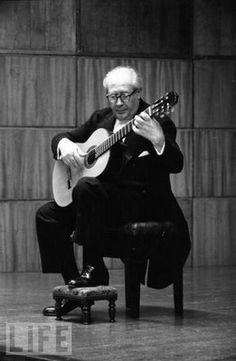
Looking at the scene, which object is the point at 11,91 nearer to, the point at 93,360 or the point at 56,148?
the point at 56,148

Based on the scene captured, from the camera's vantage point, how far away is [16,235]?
344 inches

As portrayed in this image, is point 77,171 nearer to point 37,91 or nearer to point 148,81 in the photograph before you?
point 37,91

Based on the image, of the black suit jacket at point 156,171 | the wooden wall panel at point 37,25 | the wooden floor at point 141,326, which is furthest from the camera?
the wooden wall panel at point 37,25

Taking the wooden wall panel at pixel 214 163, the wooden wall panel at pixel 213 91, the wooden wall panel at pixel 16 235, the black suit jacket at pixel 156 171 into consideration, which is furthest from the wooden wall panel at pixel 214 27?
the black suit jacket at pixel 156 171

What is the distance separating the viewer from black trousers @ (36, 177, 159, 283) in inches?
225

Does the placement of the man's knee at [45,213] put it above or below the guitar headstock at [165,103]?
below

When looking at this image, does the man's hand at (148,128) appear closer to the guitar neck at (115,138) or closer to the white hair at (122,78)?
the guitar neck at (115,138)

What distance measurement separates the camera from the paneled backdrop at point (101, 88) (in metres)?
8.73

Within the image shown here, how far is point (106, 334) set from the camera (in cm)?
523

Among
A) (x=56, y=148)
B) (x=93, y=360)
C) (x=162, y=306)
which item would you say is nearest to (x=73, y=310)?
(x=162, y=306)

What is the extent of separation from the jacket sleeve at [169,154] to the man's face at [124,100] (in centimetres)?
18

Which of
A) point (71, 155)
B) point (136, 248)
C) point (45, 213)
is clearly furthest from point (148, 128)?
point (45, 213)

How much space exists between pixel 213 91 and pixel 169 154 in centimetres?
344

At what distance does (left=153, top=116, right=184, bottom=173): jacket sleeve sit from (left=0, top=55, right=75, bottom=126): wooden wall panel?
9.77ft
